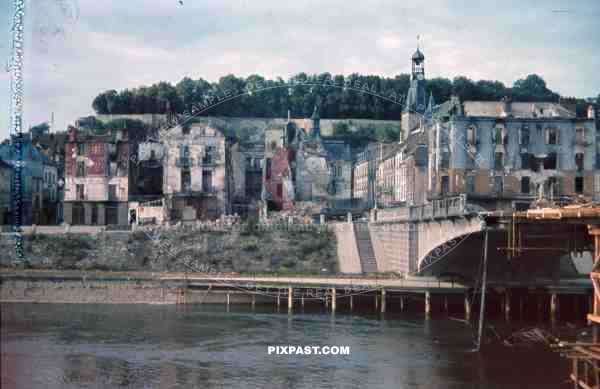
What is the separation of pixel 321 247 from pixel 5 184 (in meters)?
18.4

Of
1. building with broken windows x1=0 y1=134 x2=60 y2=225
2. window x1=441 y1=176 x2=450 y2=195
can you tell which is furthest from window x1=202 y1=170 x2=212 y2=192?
window x1=441 y1=176 x2=450 y2=195

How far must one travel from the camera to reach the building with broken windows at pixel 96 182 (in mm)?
56438

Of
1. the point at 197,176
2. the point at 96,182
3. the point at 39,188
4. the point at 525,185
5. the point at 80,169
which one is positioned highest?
the point at 80,169

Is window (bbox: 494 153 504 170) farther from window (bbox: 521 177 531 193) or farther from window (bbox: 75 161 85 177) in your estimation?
window (bbox: 75 161 85 177)

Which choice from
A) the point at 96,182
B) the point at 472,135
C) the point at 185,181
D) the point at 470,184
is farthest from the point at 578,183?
the point at 96,182

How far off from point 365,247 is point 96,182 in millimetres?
→ 18685

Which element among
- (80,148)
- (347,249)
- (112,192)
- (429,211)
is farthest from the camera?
(80,148)

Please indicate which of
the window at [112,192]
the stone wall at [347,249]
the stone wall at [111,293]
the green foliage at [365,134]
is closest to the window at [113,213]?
the window at [112,192]

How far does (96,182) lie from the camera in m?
56.6

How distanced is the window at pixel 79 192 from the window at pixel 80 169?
2.49 feet

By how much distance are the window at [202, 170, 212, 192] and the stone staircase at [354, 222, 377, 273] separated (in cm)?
1068

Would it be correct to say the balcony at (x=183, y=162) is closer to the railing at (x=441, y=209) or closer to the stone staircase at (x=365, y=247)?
the stone staircase at (x=365, y=247)

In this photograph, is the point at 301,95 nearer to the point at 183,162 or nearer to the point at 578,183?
the point at 183,162

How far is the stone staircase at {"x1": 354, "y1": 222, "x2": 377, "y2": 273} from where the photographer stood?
158ft
